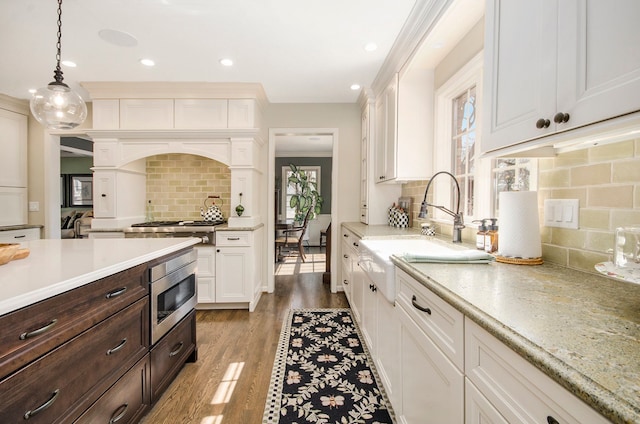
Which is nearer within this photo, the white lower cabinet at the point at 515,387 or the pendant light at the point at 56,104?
the white lower cabinet at the point at 515,387

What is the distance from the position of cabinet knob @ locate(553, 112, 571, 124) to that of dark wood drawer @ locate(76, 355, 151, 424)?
1.91m

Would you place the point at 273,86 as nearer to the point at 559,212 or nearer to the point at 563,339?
the point at 559,212

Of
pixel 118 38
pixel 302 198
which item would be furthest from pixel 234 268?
pixel 302 198

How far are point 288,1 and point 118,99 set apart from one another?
2439mm

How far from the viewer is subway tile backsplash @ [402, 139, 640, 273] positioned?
0.99 metres

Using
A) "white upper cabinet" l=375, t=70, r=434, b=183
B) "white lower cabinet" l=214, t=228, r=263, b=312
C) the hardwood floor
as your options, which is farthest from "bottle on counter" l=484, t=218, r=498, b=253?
"white lower cabinet" l=214, t=228, r=263, b=312

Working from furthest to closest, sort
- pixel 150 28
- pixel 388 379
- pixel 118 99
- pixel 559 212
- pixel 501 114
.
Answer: pixel 118 99
pixel 150 28
pixel 388 379
pixel 559 212
pixel 501 114

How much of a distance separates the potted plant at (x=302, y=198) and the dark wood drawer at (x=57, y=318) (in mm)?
5776

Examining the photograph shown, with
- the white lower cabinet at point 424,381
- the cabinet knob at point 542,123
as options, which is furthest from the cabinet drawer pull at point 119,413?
the cabinet knob at point 542,123

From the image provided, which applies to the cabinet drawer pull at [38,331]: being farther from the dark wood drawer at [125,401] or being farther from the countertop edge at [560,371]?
the countertop edge at [560,371]

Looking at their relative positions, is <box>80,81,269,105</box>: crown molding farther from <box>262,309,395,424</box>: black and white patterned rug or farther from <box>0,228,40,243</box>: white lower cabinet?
<box>262,309,395,424</box>: black and white patterned rug

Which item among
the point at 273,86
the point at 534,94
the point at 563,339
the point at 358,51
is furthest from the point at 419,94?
the point at 563,339

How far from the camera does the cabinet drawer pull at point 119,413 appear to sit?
1.30 m

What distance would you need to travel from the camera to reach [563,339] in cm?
60
